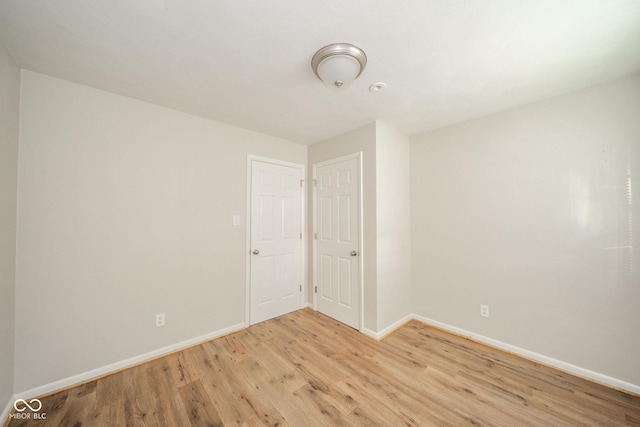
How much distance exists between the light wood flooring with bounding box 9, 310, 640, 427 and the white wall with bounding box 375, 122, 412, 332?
50 centimetres

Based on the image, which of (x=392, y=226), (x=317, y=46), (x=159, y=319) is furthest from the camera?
(x=392, y=226)

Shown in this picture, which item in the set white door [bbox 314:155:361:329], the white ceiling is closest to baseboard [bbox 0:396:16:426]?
the white ceiling

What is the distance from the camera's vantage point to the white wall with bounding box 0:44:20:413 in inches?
57.6

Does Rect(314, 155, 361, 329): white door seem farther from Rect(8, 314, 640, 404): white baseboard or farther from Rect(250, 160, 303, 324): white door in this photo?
Rect(8, 314, 640, 404): white baseboard

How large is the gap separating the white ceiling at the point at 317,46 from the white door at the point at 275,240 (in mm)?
1105

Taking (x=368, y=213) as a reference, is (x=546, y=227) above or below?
below

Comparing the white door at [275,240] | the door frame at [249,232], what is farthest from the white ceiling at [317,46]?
the white door at [275,240]

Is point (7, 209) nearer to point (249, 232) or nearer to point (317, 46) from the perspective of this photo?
point (249, 232)

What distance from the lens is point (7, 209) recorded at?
5.01 feet

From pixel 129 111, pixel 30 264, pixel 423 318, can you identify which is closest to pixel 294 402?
pixel 423 318

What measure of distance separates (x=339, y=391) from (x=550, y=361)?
1979 mm

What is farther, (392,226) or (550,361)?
(392,226)

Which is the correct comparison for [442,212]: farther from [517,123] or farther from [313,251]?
[313,251]

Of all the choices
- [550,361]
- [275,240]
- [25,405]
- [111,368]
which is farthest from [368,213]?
[25,405]
